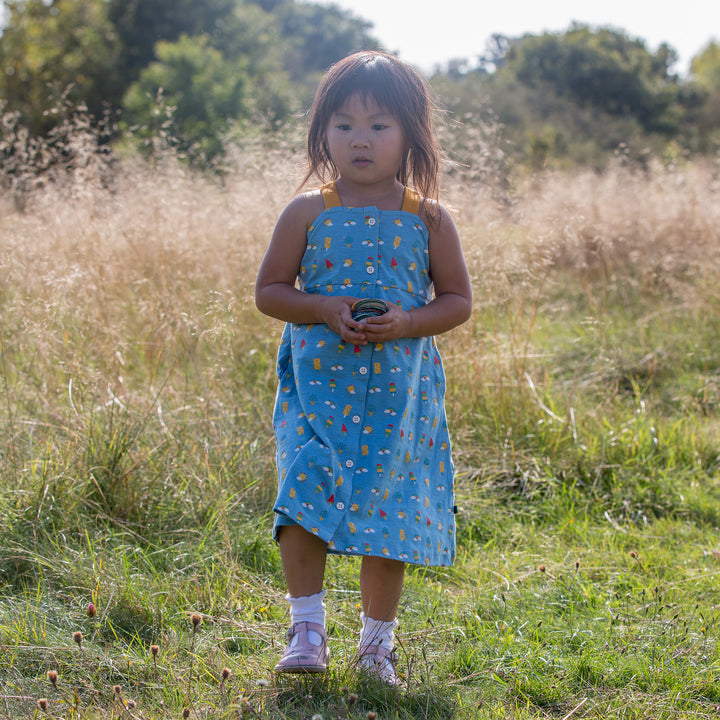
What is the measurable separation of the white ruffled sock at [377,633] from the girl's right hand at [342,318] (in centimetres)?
66

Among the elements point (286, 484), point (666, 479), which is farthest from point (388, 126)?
point (666, 479)

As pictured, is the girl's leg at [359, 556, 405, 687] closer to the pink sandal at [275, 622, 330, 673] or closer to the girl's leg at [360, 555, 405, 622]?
the girl's leg at [360, 555, 405, 622]

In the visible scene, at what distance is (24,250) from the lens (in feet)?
12.2

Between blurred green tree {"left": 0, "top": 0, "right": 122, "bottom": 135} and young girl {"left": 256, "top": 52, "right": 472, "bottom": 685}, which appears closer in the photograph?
young girl {"left": 256, "top": 52, "right": 472, "bottom": 685}

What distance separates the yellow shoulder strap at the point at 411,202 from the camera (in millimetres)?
1914

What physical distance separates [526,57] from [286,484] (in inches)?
1099

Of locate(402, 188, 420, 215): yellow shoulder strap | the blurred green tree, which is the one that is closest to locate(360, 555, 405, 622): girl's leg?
locate(402, 188, 420, 215): yellow shoulder strap

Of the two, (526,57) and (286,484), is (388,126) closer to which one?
(286,484)

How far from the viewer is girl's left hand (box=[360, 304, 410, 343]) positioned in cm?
171

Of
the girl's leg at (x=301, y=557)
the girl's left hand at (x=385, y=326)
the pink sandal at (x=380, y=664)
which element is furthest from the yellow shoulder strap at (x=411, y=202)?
the pink sandal at (x=380, y=664)

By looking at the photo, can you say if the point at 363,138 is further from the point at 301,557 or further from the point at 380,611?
the point at 380,611

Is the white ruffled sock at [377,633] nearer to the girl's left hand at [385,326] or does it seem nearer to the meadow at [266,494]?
the meadow at [266,494]

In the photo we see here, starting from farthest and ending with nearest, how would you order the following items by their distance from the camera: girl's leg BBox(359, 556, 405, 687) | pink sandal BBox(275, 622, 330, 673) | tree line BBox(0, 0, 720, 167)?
tree line BBox(0, 0, 720, 167) < girl's leg BBox(359, 556, 405, 687) < pink sandal BBox(275, 622, 330, 673)

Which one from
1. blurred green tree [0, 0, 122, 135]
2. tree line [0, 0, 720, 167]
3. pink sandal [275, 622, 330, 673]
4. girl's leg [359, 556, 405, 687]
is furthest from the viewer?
Result: blurred green tree [0, 0, 122, 135]
